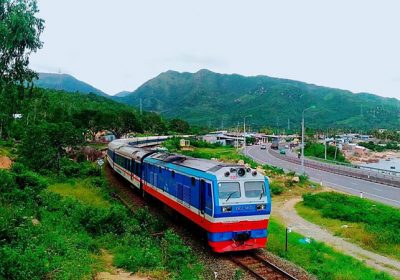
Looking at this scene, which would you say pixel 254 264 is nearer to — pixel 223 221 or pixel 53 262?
pixel 223 221

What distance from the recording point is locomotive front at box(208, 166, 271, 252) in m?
15.1

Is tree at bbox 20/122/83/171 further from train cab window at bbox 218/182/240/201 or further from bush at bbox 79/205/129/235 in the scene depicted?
train cab window at bbox 218/182/240/201

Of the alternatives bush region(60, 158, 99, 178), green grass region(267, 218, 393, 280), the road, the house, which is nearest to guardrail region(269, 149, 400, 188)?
the road

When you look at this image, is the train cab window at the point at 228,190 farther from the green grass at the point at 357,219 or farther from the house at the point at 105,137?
the house at the point at 105,137

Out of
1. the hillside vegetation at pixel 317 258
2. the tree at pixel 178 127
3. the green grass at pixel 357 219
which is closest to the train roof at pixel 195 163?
the hillside vegetation at pixel 317 258

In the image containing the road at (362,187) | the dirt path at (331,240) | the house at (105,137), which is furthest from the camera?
the house at (105,137)

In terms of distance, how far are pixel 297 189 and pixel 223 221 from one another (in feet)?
76.0

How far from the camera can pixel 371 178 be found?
45562mm

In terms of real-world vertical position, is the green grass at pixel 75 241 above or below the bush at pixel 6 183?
below

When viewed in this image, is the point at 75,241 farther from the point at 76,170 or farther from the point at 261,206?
the point at 76,170

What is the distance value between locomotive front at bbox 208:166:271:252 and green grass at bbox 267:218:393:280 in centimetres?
160

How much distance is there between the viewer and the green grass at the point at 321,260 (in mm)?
13891

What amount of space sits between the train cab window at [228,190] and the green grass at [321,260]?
10.7ft

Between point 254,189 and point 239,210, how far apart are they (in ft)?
3.86
